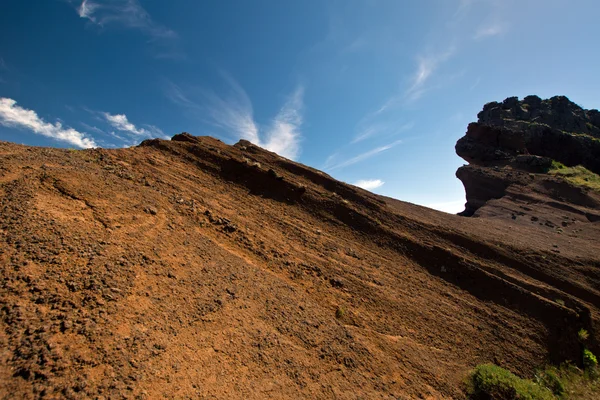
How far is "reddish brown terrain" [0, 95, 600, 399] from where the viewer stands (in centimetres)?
438

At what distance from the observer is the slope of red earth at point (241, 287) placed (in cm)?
438

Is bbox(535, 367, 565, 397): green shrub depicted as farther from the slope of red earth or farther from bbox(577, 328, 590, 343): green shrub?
bbox(577, 328, 590, 343): green shrub

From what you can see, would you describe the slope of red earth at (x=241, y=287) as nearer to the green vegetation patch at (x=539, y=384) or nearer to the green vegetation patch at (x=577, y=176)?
the green vegetation patch at (x=539, y=384)

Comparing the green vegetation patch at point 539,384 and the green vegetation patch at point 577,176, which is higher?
the green vegetation patch at point 577,176

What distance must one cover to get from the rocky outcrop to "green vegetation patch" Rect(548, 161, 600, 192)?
→ 1114mm

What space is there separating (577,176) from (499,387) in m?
40.0

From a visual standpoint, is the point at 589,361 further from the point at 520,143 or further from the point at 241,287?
the point at 520,143

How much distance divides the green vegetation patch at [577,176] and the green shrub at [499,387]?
34458 mm

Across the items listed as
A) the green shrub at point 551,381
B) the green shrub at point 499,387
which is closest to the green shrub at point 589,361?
the green shrub at point 551,381

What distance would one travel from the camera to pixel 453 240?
14.5 metres

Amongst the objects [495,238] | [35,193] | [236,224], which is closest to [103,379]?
[35,193]

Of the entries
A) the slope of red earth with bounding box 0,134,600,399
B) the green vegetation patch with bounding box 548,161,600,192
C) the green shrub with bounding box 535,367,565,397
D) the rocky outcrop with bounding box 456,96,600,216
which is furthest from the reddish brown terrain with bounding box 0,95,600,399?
the green vegetation patch with bounding box 548,161,600,192

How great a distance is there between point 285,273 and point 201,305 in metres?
3.09

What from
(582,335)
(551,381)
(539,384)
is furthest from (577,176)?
(539,384)
